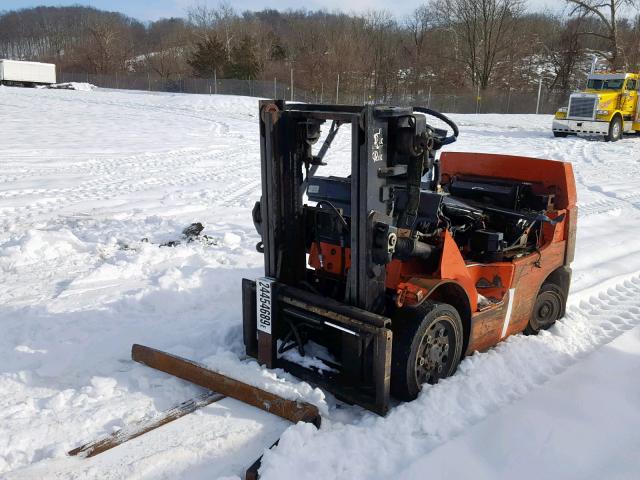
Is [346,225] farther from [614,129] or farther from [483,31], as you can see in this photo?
[483,31]

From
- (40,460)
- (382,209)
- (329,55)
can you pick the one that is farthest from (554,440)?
(329,55)

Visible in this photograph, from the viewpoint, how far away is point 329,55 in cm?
5344

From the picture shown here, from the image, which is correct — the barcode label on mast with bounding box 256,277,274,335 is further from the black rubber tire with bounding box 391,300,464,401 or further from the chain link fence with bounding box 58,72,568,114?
the chain link fence with bounding box 58,72,568,114

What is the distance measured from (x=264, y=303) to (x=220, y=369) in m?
0.55

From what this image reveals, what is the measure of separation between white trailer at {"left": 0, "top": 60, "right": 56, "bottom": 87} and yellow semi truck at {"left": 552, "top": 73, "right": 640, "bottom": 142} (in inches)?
1983

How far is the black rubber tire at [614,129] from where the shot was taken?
882 inches

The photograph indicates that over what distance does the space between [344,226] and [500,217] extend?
1794 millimetres

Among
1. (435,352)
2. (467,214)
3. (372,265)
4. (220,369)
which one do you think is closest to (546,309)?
(467,214)

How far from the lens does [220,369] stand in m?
3.94

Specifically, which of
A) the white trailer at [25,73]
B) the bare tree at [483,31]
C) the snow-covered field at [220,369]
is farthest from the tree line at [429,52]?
the snow-covered field at [220,369]

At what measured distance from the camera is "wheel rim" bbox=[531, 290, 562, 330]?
5.07 m

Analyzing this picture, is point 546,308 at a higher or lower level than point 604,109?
lower

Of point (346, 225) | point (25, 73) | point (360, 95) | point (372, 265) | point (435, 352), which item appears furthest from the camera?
point (25, 73)

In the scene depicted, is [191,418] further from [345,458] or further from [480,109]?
[480,109]
